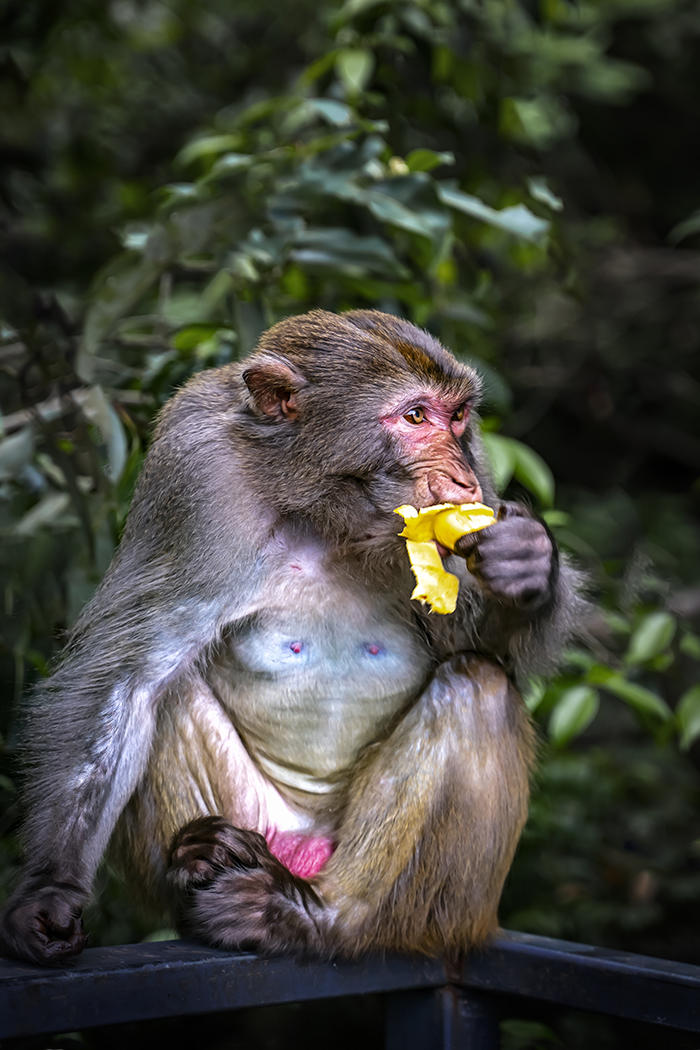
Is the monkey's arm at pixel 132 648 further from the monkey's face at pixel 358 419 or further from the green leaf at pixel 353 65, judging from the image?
the green leaf at pixel 353 65

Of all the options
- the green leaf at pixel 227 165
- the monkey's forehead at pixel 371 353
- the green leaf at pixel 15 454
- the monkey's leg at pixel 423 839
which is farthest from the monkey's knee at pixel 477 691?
→ the green leaf at pixel 227 165

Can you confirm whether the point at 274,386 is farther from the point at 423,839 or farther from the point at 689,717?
the point at 689,717

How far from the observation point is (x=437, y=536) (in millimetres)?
2527

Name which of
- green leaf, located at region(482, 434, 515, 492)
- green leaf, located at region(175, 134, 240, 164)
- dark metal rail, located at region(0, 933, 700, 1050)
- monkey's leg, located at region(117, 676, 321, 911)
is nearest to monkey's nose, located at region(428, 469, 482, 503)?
monkey's leg, located at region(117, 676, 321, 911)

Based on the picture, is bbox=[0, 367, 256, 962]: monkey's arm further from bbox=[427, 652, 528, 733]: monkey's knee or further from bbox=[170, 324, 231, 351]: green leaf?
bbox=[170, 324, 231, 351]: green leaf

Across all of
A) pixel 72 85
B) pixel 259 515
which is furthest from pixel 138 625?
pixel 72 85

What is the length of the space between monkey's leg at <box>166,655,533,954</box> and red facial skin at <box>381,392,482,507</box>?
1.30ft

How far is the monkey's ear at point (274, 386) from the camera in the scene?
2721mm

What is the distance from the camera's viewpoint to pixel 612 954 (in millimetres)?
2383

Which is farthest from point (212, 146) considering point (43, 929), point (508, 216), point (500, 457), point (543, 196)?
point (43, 929)

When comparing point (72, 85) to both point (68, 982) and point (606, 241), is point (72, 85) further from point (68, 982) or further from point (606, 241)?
point (68, 982)

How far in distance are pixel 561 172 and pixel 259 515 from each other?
18.0 feet

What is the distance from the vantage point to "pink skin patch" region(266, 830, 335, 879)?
272 centimetres

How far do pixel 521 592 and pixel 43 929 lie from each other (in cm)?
110
